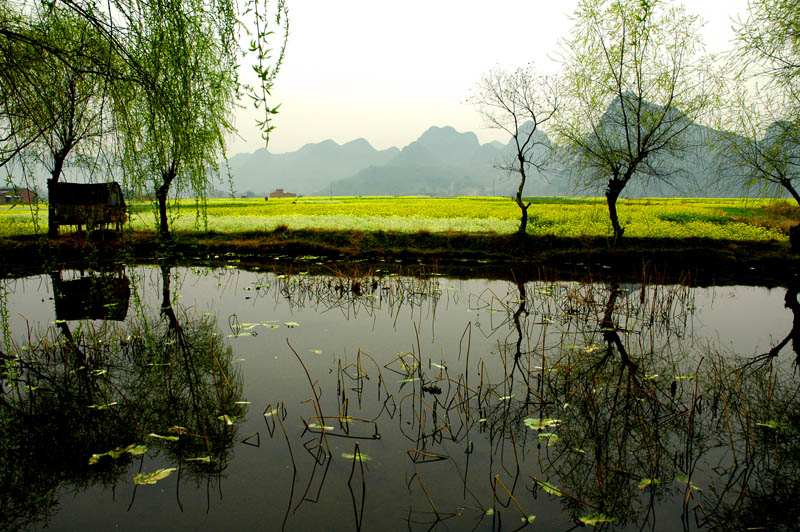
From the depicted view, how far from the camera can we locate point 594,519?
134 inches

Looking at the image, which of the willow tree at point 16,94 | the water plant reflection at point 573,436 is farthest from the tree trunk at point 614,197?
the willow tree at point 16,94

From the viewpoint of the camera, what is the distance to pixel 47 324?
8.30 metres

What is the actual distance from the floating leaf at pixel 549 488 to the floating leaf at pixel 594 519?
0.94 feet

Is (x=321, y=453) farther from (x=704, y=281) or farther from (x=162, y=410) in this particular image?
(x=704, y=281)

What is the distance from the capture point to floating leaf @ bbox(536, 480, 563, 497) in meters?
3.69

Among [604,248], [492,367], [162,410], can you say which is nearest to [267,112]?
[162,410]

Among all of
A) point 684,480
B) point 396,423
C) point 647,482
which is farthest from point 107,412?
point 684,480

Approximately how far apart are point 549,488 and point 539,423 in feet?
3.51

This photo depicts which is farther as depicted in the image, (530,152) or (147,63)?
(530,152)

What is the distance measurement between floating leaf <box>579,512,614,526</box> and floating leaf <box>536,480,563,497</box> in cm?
29

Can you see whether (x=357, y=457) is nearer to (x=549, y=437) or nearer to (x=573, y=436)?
(x=549, y=437)

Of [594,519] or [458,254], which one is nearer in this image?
[594,519]

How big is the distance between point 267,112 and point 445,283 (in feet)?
32.9

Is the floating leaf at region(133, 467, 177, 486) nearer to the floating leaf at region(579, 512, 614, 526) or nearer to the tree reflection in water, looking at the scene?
the tree reflection in water
